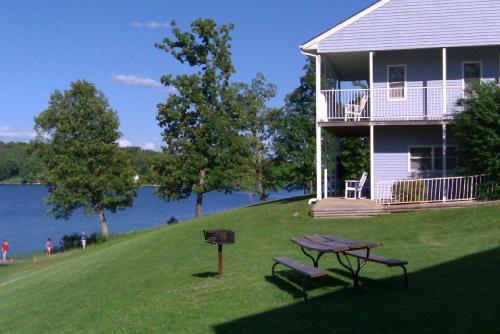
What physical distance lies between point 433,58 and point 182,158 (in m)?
16.1

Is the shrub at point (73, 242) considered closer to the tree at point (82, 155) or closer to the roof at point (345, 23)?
the tree at point (82, 155)

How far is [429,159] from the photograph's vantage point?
77.4 feet

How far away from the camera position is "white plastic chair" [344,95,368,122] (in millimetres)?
22797

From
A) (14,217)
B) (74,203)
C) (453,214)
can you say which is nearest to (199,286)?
(453,214)

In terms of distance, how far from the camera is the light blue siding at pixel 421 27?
21.7m

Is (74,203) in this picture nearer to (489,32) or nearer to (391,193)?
(391,193)

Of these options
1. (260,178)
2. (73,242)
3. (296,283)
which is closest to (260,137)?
(260,178)

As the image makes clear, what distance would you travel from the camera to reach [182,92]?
3503 centimetres

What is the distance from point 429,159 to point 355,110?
3.40 m

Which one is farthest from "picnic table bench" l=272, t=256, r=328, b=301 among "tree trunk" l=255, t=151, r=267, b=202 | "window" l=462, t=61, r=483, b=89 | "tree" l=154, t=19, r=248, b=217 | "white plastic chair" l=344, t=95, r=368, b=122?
"tree trunk" l=255, t=151, r=267, b=202

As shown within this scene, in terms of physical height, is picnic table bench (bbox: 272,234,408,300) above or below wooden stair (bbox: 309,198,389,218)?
above

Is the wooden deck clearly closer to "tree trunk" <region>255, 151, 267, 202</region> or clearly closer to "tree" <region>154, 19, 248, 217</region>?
"tree" <region>154, 19, 248, 217</region>

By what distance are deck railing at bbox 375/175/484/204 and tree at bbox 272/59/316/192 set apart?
62.4 feet

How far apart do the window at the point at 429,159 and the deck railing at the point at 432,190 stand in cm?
141
